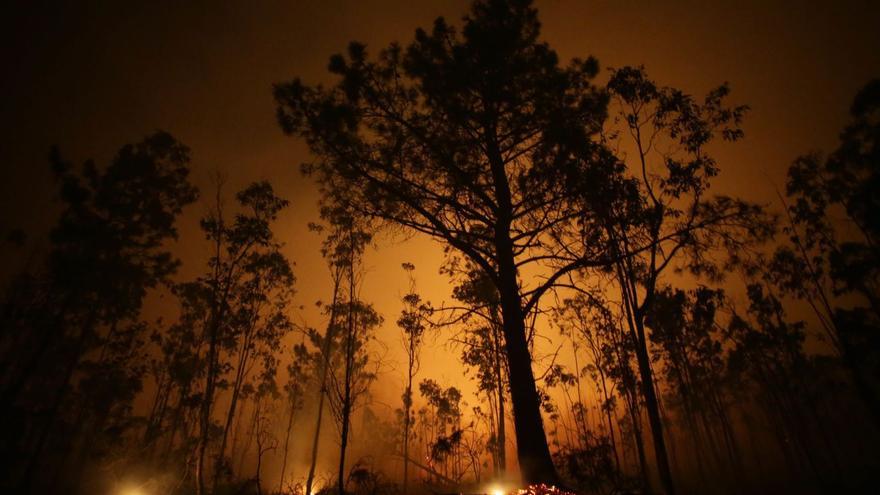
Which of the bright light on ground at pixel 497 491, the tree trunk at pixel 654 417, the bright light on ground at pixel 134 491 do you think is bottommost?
the bright light on ground at pixel 134 491

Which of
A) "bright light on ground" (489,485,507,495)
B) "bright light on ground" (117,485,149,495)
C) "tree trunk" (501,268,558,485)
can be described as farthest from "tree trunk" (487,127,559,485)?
"bright light on ground" (117,485,149,495)

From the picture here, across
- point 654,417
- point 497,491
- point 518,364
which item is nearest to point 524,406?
point 518,364

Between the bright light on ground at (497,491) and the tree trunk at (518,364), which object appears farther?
the tree trunk at (518,364)

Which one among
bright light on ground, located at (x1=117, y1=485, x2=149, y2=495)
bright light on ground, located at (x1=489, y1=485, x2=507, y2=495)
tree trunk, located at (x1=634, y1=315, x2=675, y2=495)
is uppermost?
tree trunk, located at (x1=634, y1=315, x2=675, y2=495)

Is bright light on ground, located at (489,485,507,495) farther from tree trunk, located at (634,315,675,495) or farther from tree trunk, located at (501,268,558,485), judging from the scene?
tree trunk, located at (634,315,675,495)

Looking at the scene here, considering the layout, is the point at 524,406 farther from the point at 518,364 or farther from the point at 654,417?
the point at 654,417

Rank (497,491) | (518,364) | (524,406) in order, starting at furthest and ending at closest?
(518,364), (524,406), (497,491)

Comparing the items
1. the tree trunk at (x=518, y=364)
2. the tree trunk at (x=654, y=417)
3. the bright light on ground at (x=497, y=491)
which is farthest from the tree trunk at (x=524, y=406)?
the tree trunk at (x=654, y=417)

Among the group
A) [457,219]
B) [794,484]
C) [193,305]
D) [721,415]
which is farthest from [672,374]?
[193,305]

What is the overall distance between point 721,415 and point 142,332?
39965mm

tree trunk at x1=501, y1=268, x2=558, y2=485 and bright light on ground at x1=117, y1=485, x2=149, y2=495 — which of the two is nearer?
tree trunk at x1=501, y1=268, x2=558, y2=485

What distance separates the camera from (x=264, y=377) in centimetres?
2984

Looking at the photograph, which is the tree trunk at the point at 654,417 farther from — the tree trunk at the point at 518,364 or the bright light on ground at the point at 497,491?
the bright light on ground at the point at 497,491

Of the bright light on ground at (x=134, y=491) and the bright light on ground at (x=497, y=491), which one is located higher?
the bright light on ground at (x=497, y=491)
